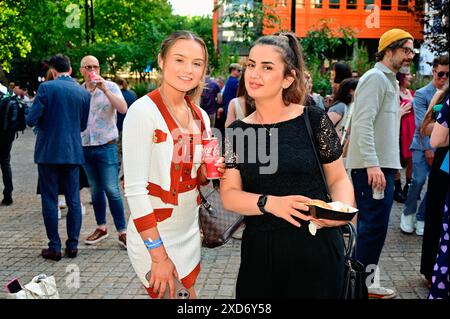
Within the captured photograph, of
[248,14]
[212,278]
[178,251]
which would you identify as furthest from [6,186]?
[178,251]

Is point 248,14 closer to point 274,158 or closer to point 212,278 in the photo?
point 212,278

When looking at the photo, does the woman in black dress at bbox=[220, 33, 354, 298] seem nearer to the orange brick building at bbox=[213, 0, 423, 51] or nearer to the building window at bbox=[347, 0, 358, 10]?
the orange brick building at bbox=[213, 0, 423, 51]

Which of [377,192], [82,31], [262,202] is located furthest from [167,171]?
[82,31]

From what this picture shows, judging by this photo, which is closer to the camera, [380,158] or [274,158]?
[274,158]

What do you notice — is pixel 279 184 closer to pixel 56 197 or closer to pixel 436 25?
pixel 56 197

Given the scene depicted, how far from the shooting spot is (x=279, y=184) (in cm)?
258

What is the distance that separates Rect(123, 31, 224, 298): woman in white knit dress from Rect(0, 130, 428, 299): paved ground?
7.16 ft

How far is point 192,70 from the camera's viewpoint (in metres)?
2.78

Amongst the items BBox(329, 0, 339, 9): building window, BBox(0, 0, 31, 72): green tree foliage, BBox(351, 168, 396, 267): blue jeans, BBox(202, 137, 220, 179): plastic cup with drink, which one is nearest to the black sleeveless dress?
BBox(202, 137, 220, 179): plastic cup with drink

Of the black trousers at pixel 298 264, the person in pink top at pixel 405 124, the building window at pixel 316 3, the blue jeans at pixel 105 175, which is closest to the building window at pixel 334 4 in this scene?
the building window at pixel 316 3

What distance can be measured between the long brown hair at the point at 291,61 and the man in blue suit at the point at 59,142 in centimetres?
353
